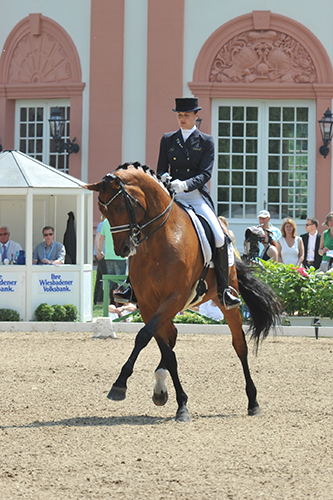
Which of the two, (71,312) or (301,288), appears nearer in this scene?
(301,288)

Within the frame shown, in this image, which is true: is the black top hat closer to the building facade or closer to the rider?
the rider

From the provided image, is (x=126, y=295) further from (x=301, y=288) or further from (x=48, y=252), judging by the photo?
(x=48, y=252)

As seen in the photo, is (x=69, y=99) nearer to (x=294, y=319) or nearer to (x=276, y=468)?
(x=294, y=319)

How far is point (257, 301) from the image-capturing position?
24.2ft

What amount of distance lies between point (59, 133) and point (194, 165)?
43.2 feet

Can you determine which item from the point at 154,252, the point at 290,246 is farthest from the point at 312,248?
the point at 154,252

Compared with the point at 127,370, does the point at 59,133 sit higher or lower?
higher

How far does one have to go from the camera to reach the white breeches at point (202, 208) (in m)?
6.86

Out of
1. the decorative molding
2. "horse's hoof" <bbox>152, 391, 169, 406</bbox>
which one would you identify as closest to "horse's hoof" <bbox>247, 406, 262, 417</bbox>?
"horse's hoof" <bbox>152, 391, 169, 406</bbox>

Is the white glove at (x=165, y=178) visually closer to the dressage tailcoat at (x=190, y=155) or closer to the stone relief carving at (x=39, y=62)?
the dressage tailcoat at (x=190, y=155)

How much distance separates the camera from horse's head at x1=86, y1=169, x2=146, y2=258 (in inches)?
231

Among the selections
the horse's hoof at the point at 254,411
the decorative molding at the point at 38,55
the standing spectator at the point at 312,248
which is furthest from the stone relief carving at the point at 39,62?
the horse's hoof at the point at 254,411

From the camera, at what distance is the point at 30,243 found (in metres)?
13.3

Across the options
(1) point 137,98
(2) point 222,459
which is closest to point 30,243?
(1) point 137,98
